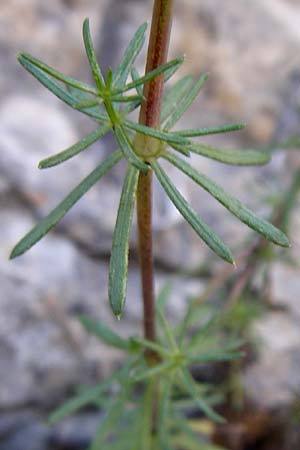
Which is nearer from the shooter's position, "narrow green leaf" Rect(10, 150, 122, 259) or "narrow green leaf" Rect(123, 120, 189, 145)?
"narrow green leaf" Rect(123, 120, 189, 145)

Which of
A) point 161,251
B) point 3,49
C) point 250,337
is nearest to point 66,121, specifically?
point 3,49

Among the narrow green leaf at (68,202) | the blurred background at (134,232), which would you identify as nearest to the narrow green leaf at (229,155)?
the narrow green leaf at (68,202)

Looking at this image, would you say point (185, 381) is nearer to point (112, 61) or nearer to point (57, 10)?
point (112, 61)

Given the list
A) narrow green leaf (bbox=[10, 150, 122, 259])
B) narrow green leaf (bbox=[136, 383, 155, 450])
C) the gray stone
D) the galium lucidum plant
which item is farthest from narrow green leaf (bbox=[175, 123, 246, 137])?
the gray stone

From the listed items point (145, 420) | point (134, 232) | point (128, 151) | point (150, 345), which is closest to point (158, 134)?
point (128, 151)

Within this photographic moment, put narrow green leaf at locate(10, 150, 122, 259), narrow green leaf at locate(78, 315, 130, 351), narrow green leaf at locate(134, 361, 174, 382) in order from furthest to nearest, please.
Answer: narrow green leaf at locate(78, 315, 130, 351) < narrow green leaf at locate(134, 361, 174, 382) < narrow green leaf at locate(10, 150, 122, 259)

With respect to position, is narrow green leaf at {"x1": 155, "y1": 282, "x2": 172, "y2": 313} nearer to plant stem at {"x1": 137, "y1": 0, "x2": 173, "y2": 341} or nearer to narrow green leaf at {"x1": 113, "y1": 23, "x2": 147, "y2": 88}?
plant stem at {"x1": 137, "y1": 0, "x2": 173, "y2": 341}

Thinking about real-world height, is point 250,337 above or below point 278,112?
below

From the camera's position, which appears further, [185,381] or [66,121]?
[66,121]
